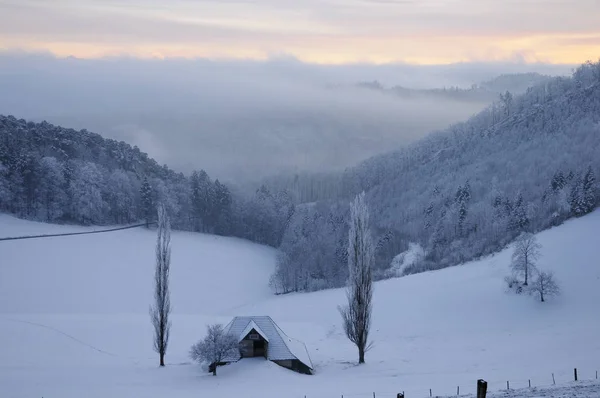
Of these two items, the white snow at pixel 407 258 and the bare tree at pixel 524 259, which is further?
the white snow at pixel 407 258

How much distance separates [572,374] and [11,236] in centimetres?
7202

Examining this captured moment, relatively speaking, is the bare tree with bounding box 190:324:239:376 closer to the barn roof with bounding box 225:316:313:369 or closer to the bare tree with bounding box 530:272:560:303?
the barn roof with bounding box 225:316:313:369

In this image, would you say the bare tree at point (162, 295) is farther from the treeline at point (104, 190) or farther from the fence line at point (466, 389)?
the treeline at point (104, 190)

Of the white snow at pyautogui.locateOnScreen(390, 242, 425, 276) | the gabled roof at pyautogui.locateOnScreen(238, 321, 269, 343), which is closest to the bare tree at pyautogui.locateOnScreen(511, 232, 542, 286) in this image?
the white snow at pyautogui.locateOnScreen(390, 242, 425, 276)

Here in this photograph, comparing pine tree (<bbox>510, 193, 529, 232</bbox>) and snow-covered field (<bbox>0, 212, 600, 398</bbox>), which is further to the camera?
pine tree (<bbox>510, 193, 529, 232</bbox>)

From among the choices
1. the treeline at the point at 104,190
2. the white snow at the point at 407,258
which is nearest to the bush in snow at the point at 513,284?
the white snow at the point at 407,258

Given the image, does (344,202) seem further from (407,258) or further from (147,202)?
(147,202)

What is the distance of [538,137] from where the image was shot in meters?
130

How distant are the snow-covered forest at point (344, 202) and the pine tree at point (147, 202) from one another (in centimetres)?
25

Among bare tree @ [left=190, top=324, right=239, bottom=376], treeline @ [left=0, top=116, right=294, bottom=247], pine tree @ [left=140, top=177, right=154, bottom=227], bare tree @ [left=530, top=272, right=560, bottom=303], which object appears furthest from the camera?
pine tree @ [left=140, top=177, right=154, bottom=227]

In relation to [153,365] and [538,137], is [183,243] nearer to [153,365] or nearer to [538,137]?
[153,365]

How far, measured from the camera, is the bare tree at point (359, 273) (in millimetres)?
37844

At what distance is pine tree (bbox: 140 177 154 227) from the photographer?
329ft

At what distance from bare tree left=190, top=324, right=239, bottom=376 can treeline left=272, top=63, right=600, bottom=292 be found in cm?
4211
